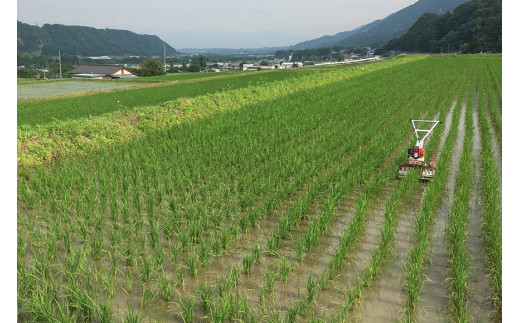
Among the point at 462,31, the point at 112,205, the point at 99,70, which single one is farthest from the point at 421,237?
the point at 462,31

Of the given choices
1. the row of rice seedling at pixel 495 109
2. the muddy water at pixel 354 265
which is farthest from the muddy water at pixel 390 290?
the row of rice seedling at pixel 495 109

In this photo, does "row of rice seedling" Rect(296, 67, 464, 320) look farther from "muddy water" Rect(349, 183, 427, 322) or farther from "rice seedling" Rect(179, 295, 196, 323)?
"rice seedling" Rect(179, 295, 196, 323)

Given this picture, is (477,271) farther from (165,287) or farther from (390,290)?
(165,287)

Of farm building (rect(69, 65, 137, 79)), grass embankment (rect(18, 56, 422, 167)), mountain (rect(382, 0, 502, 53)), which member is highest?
mountain (rect(382, 0, 502, 53))

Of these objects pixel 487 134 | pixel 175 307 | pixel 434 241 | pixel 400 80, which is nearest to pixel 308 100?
pixel 487 134

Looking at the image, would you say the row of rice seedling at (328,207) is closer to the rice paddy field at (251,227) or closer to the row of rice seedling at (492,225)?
the rice paddy field at (251,227)

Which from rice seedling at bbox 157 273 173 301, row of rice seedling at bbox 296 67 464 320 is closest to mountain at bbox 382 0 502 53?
row of rice seedling at bbox 296 67 464 320

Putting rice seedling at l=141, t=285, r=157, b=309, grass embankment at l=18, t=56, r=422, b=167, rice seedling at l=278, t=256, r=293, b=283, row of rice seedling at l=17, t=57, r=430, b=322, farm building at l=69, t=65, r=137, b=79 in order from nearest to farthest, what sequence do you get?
rice seedling at l=141, t=285, r=157, b=309
rice seedling at l=278, t=256, r=293, b=283
row of rice seedling at l=17, t=57, r=430, b=322
grass embankment at l=18, t=56, r=422, b=167
farm building at l=69, t=65, r=137, b=79
